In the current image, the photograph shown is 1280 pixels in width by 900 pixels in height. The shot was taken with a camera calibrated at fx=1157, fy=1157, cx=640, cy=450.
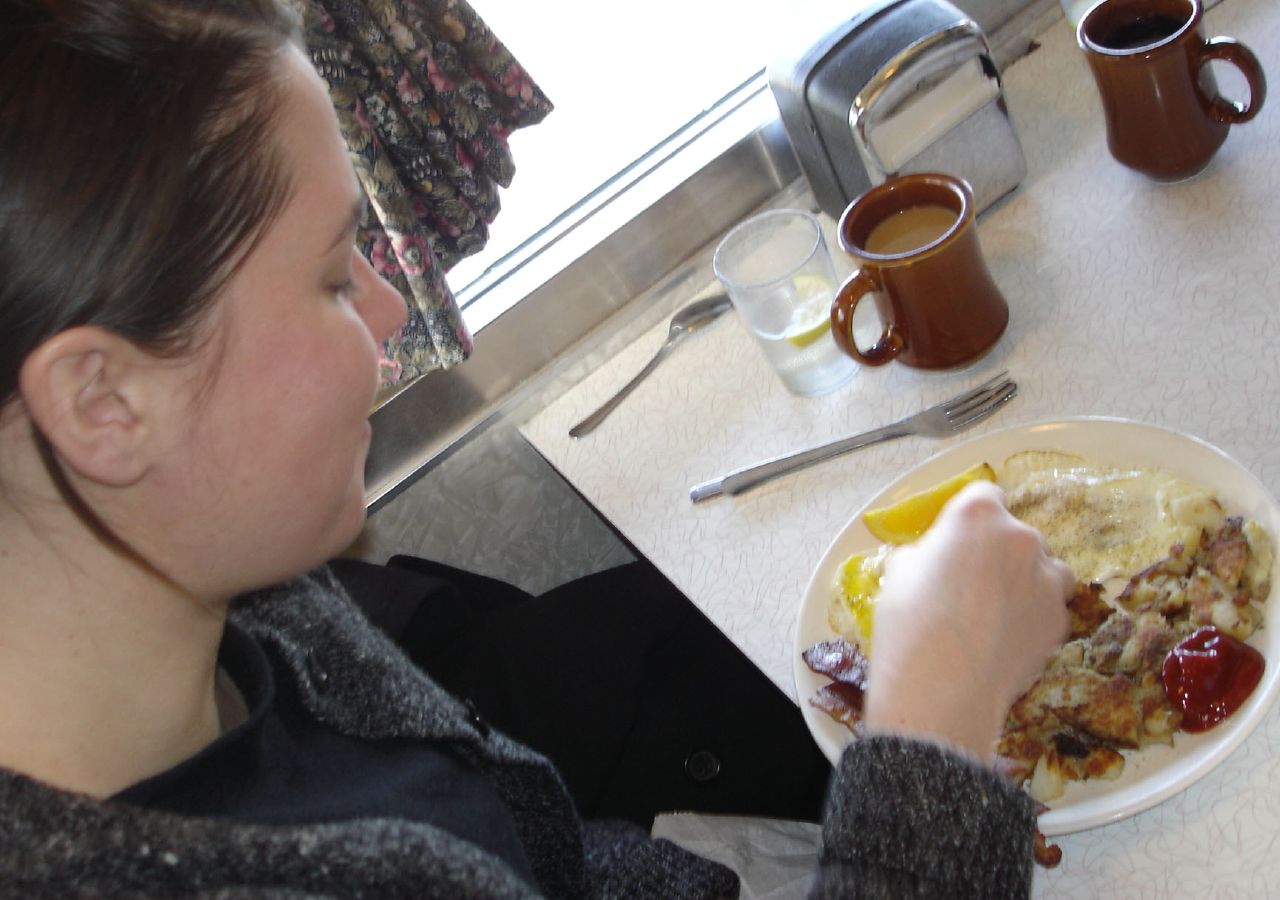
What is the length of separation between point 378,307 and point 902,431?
450 mm

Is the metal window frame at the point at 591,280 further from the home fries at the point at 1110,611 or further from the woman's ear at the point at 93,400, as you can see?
the woman's ear at the point at 93,400

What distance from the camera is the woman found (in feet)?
1.87

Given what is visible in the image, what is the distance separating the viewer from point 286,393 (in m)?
0.67

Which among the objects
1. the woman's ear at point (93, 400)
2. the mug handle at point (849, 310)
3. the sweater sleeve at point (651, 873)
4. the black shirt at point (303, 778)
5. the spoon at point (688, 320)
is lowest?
the sweater sleeve at point (651, 873)

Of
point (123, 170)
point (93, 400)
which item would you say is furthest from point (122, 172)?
point (93, 400)

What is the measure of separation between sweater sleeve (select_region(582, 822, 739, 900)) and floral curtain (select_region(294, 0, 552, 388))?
0.56 m

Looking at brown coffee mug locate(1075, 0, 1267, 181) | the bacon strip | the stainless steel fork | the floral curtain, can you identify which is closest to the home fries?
the bacon strip

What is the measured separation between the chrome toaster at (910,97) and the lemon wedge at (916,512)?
36cm

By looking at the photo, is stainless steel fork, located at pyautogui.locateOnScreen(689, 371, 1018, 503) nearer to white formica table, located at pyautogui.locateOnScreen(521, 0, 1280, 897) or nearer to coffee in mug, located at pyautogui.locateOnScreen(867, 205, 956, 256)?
white formica table, located at pyautogui.locateOnScreen(521, 0, 1280, 897)

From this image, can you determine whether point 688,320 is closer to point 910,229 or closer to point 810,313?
point 810,313

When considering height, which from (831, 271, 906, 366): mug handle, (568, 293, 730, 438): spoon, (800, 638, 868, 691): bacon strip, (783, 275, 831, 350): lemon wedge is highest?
(831, 271, 906, 366): mug handle

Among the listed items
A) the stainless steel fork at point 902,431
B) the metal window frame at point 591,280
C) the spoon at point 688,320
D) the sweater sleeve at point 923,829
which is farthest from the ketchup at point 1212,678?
the metal window frame at point 591,280

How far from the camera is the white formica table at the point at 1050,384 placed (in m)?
0.87

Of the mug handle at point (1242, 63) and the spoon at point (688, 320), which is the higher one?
the mug handle at point (1242, 63)
